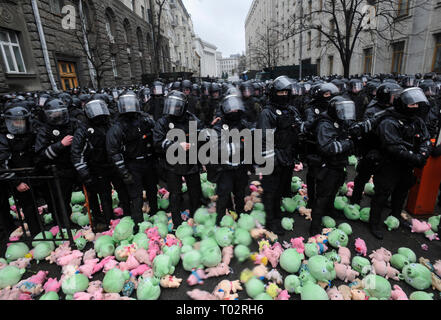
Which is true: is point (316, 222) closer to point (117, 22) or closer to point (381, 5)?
point (381, 5)

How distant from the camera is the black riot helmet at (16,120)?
338 cm

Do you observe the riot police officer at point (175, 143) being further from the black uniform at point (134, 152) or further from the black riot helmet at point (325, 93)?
the black riot helmet at point (325, 93)

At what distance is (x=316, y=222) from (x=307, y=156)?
1006mm

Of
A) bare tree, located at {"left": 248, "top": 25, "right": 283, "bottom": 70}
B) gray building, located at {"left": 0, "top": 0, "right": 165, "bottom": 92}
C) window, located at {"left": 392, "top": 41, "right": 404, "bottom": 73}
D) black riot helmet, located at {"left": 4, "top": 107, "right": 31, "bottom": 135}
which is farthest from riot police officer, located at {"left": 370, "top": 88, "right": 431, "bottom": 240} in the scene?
bare tree, located at {"left": 248, "top": 25, "right": 283, "bottom": 70}

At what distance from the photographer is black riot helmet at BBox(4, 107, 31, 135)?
3383 mm

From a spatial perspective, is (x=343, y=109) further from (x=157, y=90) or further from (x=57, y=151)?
(x=157, y=90)

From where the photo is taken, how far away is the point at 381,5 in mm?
17312

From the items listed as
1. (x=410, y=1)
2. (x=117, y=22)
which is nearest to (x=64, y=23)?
(x=117, y=22)

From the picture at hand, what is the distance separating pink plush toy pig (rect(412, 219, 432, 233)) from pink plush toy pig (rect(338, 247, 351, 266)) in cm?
132

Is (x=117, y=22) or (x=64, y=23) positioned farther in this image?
(x=117, y=22)

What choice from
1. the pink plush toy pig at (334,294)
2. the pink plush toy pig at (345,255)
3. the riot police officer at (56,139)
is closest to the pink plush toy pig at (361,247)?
the pink plush toy pig at (345,255)

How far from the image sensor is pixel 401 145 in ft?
10.2

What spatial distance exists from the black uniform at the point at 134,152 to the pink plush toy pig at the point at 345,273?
9.65 ft
